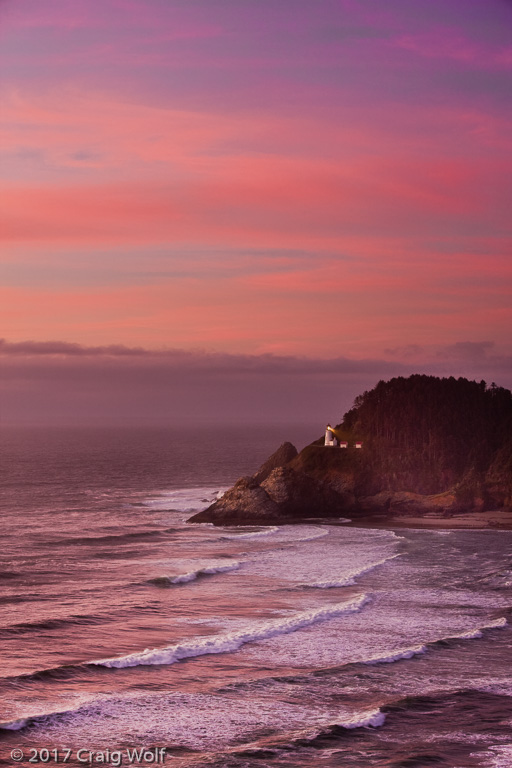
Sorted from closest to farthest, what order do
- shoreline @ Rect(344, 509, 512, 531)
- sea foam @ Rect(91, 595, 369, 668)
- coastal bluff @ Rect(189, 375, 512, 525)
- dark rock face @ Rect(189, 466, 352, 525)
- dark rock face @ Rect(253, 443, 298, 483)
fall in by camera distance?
sea foam @ Rect(91, 595, 369, 668)
shoreline @ Rect(344, 509, 512, 531)
dark rock face @ Rect(189, 466, 352, 525)
coastal bluff @ Rect(189, 375, 512, 525)
dark rock face @ Rect(253, 443, 298, 483)

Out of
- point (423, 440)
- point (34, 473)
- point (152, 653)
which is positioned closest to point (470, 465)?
point (423, 440)

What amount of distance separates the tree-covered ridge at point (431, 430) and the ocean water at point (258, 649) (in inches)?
638

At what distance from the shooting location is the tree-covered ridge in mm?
85500

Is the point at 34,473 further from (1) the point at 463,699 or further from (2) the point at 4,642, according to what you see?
(1) the point at 463,699

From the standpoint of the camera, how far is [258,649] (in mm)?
34125

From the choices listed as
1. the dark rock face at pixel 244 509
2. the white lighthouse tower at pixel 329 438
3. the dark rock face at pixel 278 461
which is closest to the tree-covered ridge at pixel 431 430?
the white lighthouse tower at pixel 329 438

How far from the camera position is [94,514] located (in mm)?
84875

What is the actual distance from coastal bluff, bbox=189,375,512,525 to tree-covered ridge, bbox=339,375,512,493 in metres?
0.11

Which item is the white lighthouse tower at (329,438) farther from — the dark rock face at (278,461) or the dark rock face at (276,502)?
the dark rock face at (276,502)

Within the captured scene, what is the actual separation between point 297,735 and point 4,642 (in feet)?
53.5

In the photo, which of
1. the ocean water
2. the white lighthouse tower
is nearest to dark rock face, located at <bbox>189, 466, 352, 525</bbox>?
the ocean water

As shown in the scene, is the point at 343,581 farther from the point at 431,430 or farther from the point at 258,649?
the point at 431,430

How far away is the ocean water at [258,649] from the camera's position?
2402 cm

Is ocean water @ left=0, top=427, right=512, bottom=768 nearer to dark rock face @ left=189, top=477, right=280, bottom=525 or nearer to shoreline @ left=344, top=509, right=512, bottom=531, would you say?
shoreline @ left=344, top=509, right=512, bottom=531
